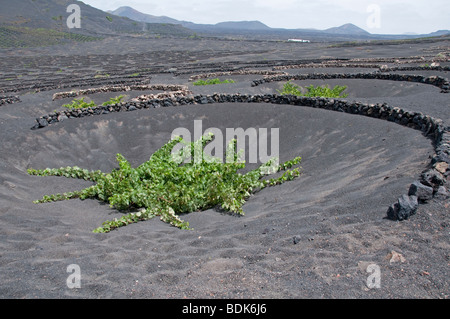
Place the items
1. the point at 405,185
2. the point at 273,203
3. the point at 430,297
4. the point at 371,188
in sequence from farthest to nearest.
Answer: the point at 273,203 < the point at 371,188 < the point at 405,185 < the point at 430,297

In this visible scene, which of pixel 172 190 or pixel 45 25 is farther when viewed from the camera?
pixel 45 25

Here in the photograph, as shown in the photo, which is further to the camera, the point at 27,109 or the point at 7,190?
the point at 27,109

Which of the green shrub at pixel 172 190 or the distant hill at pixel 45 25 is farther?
the distant hill at pixel 45 25

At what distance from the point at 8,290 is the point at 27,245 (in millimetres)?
1693

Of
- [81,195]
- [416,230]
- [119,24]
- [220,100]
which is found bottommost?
[81,195]

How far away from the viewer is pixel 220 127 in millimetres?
15250

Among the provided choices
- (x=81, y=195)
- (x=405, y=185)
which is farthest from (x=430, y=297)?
(x=81, y=195)

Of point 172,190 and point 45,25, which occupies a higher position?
point 45,25

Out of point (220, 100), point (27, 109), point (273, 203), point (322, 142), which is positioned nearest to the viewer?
point (273, 203)

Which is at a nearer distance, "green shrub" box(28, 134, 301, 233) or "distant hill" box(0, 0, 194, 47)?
"green shrub" box(28, 134, 301, 233)

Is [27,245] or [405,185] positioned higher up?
[405,185]

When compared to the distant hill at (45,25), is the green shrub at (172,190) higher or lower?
lower

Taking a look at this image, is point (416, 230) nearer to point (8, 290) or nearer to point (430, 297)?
point (430, 297)

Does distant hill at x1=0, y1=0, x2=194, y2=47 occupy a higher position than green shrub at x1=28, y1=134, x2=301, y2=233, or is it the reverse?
distant hill at x1=0, y1=0, x2=194, y2=47
